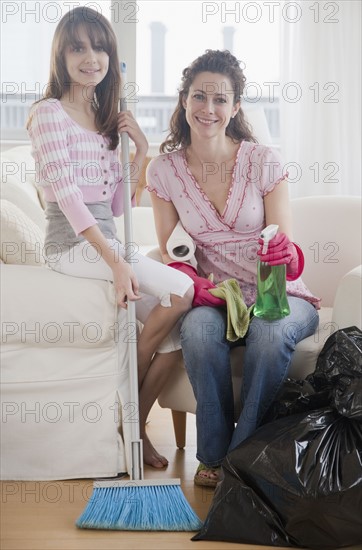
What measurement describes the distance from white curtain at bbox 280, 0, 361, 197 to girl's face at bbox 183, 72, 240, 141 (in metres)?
2.24

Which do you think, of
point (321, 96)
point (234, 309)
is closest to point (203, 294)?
point (234, 309)

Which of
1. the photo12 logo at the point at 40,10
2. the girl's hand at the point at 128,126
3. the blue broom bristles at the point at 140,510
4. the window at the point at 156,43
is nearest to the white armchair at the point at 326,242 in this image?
the blue broom bristles at the point at 140,510

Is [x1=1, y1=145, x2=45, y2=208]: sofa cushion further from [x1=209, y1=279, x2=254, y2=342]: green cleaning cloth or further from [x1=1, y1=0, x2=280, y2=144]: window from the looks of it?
[x1=1, y1=0, x2=280, y2=144]: window

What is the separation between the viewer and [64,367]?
91.5 inches

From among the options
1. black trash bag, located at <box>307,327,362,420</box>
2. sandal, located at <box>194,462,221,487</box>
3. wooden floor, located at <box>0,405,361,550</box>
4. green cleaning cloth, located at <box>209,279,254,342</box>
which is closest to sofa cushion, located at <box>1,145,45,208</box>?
green cleaning cloth, located at <box>209,279,254,342</box>

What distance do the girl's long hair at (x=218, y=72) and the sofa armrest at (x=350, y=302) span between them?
577mm

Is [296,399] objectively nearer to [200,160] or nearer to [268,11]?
[200,160]

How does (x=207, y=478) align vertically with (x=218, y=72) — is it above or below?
below

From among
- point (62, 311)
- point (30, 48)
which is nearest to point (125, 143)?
point (62, 311)

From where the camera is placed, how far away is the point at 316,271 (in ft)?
9.31

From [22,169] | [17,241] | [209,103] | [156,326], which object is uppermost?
[209,103]

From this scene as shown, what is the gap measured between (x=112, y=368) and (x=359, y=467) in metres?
0.73

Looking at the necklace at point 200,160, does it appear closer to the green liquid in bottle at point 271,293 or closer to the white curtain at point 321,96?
the green liquid in bottle at point 271,293

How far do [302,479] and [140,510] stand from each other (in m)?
0.39
